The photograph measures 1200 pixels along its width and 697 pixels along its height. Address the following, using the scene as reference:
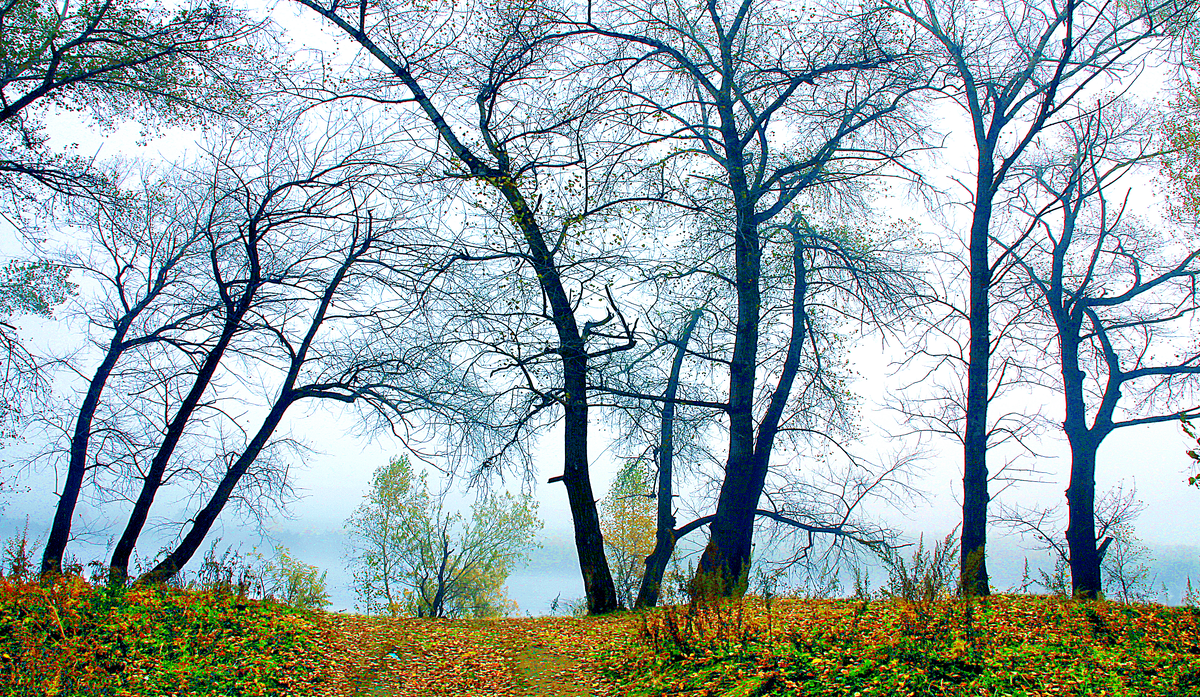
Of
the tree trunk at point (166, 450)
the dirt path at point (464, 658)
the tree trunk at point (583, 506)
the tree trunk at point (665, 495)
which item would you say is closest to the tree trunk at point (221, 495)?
the tree trunk at point (166, 450)

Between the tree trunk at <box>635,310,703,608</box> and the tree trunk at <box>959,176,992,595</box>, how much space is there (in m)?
3.90

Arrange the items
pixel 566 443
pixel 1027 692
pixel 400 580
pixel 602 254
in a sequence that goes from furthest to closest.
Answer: pixel 400 580, pixel 566 443, pixel 602 254, pixel 1027 692

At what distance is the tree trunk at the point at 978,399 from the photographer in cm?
860

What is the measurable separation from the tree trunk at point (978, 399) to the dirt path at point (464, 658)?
4704 millimetres

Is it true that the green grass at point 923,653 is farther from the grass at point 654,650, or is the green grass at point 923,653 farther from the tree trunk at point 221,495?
the tree trunk at point 221,495

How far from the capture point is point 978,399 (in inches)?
351

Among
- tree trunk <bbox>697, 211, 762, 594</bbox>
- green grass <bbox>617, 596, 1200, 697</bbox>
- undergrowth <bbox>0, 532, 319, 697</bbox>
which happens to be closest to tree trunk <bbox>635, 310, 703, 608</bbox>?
tree trunk <bbox>697, 211, 762, 594</bbox>

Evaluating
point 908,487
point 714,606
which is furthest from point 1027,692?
point 908,487

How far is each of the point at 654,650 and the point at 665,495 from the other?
14.6 feet

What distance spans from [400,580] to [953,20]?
19.6 metres

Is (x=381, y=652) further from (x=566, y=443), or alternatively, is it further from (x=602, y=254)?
Answer: (x=602, y=254)

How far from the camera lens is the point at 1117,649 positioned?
207 inches

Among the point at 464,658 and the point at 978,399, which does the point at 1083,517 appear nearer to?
the point at 978,399

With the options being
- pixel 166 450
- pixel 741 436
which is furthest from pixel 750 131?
pixel 166 450
